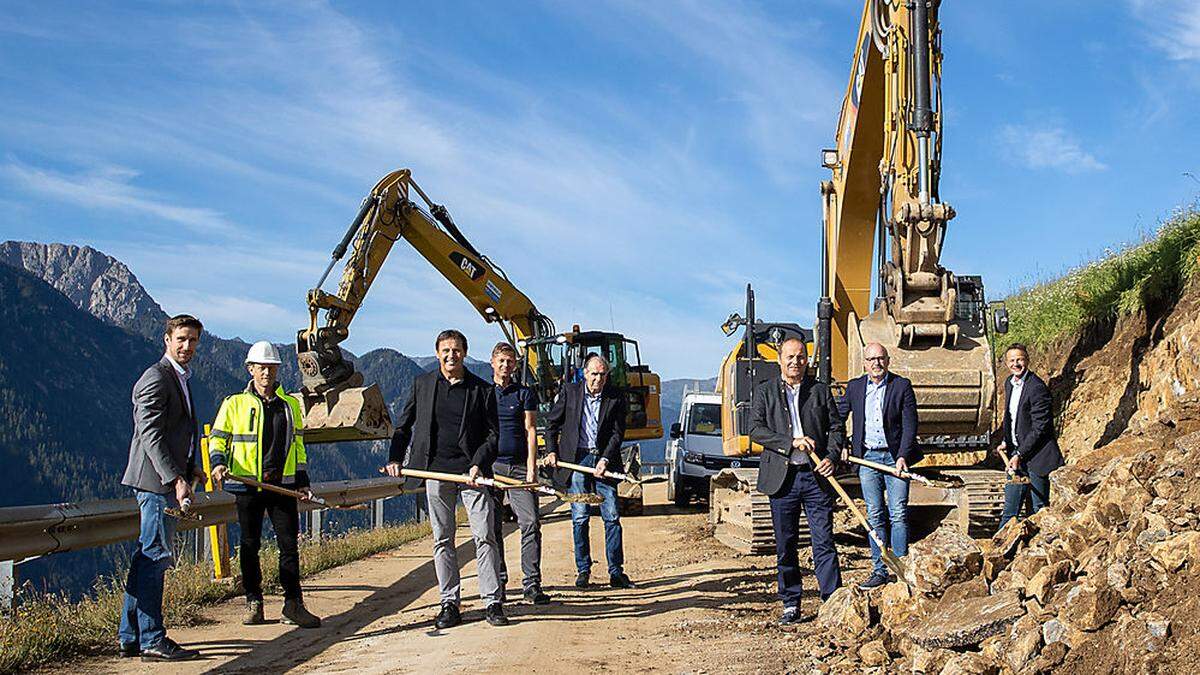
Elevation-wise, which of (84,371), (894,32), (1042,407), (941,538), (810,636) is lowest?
(810,636)

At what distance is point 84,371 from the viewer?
553ft

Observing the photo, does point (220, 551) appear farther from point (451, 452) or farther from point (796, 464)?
point (796, 464)

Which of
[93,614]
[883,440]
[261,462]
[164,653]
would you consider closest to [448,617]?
[261,462]

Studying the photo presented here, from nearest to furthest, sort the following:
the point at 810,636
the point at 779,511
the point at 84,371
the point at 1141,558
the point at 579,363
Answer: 1. the point at 1141,558
2. the point at 810,636
3. the point at 779,511
4. the point at 579,363
5. the point at 84,371

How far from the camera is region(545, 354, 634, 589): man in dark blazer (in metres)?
9.45

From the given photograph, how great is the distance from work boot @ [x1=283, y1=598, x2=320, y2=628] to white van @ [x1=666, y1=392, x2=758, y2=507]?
39.9ft

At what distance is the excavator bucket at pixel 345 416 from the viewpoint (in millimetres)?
16062

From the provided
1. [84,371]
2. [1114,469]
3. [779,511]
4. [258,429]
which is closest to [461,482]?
[258,429]

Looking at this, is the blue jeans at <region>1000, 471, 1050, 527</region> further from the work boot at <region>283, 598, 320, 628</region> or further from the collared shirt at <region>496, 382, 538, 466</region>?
the work boot at <region>283, 598, 320, 628</region>

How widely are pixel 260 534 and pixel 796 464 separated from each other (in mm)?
3830

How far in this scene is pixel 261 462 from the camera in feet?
25.6

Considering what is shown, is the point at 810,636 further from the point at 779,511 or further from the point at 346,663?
the point at 346,663

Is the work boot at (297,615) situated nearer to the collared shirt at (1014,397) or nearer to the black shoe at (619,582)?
the black shoe at (619,582)

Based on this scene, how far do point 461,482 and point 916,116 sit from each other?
545 cm
